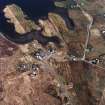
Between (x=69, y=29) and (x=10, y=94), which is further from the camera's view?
(x=69, y=29)

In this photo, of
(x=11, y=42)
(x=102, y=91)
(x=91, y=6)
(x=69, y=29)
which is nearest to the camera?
(x=102, y=91)

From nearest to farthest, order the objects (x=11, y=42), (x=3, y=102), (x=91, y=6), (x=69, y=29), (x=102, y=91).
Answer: (x=3, y=102), (x=102, y=91), (x=11, y=42), (x=69, y=29), (x=91, y=6)

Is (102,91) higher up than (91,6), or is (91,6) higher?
(91,6)

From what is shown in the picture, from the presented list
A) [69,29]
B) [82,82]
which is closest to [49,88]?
[82,82]

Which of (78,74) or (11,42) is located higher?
(11,42)

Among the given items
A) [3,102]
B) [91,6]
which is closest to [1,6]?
[91,6]

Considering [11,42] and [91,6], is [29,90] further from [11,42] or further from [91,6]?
[91,6]

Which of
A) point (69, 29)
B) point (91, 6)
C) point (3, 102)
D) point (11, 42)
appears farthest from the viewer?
point (91, 6)

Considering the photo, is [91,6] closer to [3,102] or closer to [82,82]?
[82,82]

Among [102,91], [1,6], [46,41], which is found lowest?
[102,91]
